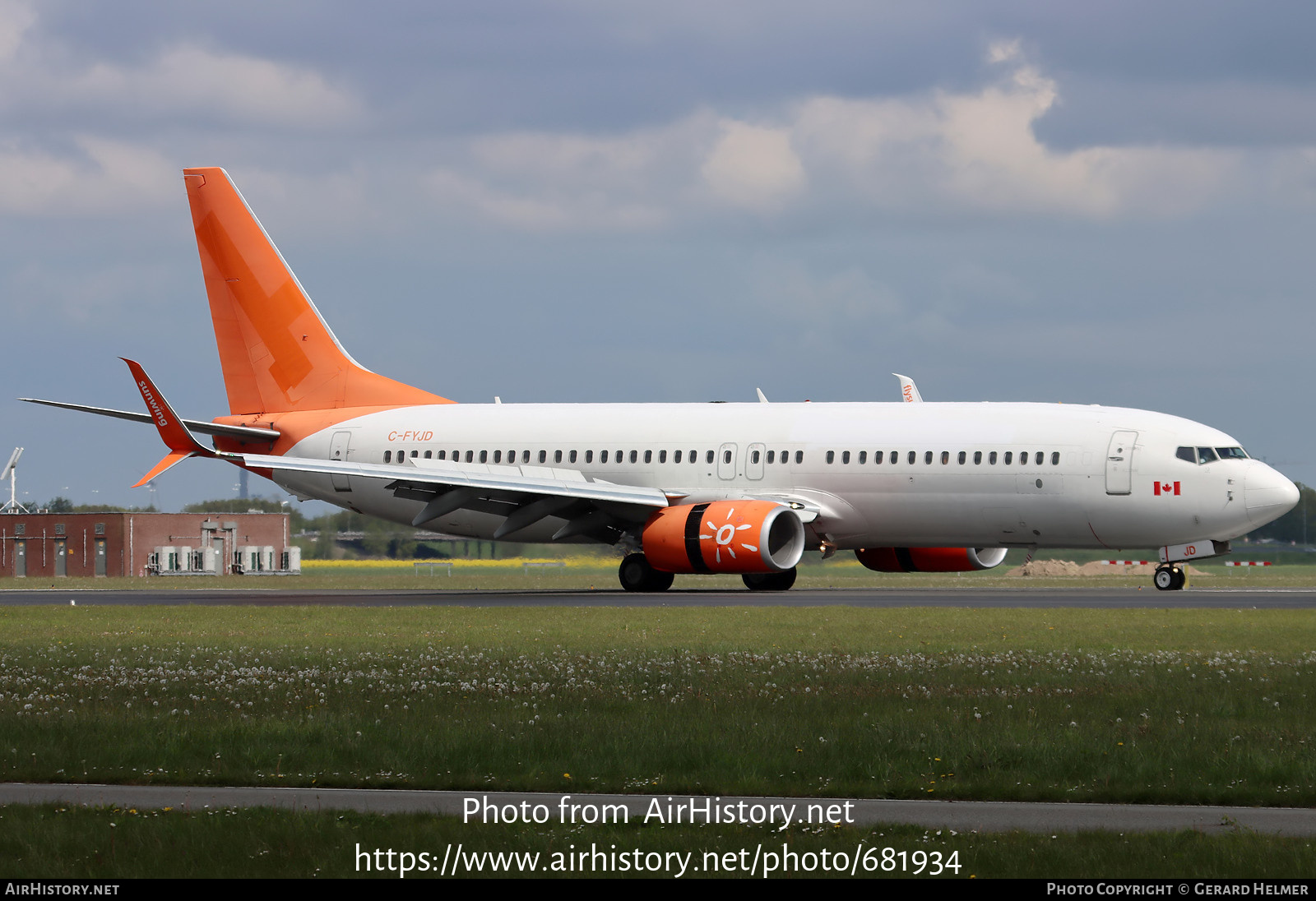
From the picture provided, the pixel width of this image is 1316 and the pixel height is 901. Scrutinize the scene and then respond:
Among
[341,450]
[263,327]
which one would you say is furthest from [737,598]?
[263,327]

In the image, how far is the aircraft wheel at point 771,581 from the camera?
41.5 metres

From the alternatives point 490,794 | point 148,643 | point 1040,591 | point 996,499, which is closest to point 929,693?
A: point 490,794

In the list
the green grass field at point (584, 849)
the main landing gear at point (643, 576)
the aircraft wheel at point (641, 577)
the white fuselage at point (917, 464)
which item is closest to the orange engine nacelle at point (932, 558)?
the white fuselage at point (917, 464)

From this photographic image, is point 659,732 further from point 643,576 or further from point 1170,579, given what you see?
point 1170,579

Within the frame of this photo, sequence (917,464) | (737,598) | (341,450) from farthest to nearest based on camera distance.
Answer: (341,450)
(917,464)
(737,598)

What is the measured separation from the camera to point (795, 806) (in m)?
10.8

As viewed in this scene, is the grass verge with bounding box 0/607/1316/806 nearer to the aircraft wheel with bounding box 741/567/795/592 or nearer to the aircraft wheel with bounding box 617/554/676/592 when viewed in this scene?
the aircraft wheel with bounding box 617/554/676/592

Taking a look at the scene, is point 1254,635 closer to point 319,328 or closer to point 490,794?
point 490,794

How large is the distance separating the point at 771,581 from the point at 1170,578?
10055mm

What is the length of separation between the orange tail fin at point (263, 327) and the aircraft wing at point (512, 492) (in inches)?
223

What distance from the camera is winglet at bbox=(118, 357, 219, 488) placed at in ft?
123

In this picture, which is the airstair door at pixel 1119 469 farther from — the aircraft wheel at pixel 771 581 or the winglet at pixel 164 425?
the winglet at pixel 164 425

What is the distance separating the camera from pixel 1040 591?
40.8 metres

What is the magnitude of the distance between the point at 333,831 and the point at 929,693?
8.20 meters
